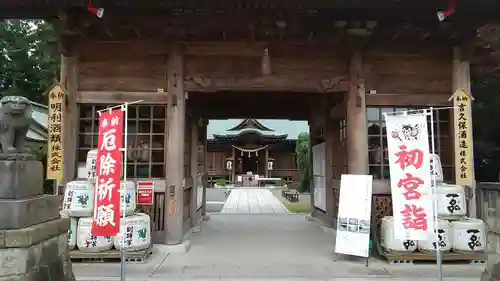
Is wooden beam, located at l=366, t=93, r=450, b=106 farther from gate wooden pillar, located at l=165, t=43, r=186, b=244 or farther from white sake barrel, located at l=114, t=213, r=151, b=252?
white sake barrel, located at l=114, t=213, r=151, b=252

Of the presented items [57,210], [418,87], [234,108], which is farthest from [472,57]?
[57,210]

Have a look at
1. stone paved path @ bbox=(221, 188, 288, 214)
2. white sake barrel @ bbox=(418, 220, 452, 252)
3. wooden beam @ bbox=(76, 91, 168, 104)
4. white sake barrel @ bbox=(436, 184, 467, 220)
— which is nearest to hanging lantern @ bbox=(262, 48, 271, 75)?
wooden beam @ bbox=(76, 91, 168, 104)

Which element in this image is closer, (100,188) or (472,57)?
(100,188)

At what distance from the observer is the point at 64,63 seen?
848 cm

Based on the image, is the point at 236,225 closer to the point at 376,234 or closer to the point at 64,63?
the point at 376,234

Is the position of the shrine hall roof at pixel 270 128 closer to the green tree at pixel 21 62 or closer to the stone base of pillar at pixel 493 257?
the green tree at pixel 21 62

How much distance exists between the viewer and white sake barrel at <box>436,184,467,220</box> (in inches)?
296

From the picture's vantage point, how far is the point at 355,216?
726 cm

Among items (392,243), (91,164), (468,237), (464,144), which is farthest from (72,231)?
(464,144)

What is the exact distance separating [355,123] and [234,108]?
5.56 metres

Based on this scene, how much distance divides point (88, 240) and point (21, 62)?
22378mm

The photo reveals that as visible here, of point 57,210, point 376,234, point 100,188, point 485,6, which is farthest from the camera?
point 376,234

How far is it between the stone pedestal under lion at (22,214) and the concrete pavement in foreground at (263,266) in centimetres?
174

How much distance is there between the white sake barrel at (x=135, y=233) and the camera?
7285mm
